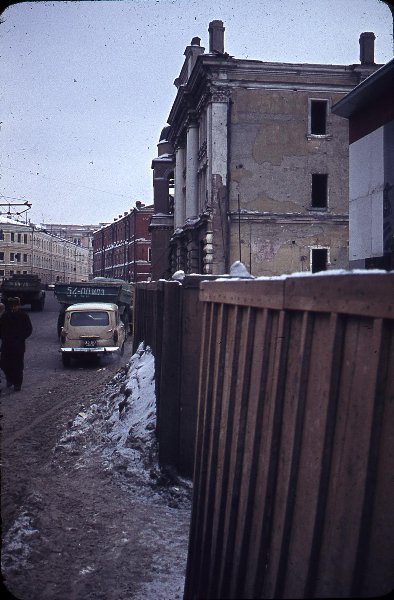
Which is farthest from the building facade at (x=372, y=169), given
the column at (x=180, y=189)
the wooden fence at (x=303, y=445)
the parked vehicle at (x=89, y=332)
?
the column at (x=180, y=189)

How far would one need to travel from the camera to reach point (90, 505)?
552 centimetres

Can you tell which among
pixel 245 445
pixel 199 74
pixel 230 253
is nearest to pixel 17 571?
pixel 245 445

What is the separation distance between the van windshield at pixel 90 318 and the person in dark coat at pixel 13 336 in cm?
416

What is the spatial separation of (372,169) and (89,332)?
880cm

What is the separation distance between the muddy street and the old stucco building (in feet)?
53.0

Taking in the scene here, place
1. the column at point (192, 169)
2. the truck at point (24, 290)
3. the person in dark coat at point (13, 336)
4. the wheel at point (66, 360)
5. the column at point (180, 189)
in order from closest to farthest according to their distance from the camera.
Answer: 1. the person in dark coat at point (13, 336)
2. the wheel at point (66, 360)
3. the column at point (192, 169)
4. the column at point (180, 189)
5. the truck at point (24, 290)

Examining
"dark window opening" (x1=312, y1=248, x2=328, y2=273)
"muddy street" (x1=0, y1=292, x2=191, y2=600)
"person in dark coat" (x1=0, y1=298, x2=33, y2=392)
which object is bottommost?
"muddy street" (x1=0, y1=292, x2=191, y2=600)

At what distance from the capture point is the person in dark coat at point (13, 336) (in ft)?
35.1

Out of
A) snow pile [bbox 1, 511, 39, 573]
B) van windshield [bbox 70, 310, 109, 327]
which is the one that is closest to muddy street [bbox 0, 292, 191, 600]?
snow pile [bbox 1, 511, 39, 573]

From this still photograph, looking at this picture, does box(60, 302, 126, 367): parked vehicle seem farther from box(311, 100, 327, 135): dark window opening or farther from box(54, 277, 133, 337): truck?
box(311, 100, 327, 135): dark window opening

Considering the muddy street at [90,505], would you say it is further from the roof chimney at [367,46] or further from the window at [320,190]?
the roof chimney at [367,46]

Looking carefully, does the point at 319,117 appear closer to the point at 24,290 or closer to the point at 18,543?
the point at 24,290

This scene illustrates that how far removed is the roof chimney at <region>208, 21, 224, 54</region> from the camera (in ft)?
84.7

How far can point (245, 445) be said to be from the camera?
280cm
